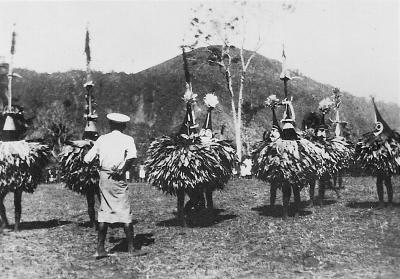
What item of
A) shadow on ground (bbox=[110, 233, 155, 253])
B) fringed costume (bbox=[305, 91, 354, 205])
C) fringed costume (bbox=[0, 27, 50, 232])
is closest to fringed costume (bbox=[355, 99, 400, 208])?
fringed costume (bbox=[305, 91, 354, 205])

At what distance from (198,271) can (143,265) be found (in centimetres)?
89

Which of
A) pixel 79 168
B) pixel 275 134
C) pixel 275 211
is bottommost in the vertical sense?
pixel 275 211

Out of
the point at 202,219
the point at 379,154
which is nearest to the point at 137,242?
the point at 202,219

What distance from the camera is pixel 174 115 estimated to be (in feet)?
196

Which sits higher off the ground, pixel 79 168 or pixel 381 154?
pixel 381 154

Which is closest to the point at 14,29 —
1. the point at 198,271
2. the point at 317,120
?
the point at 198,271

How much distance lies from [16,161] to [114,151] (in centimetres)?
313

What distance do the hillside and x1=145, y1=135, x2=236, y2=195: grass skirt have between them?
44.2 meters

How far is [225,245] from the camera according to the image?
26.7ft

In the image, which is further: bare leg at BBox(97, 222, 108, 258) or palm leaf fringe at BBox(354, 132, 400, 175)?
palm leaf fringe at BBox(354, 132, 400, 175)

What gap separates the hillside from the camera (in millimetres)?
59406

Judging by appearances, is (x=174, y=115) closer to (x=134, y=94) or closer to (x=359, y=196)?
(x=134, y=94)

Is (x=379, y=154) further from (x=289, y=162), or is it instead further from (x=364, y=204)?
(x=289, y=162)

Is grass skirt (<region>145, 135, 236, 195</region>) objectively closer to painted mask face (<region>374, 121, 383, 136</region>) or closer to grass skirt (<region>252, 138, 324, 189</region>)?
grass skirt (<region>252, 138, 324, 189</region>)
